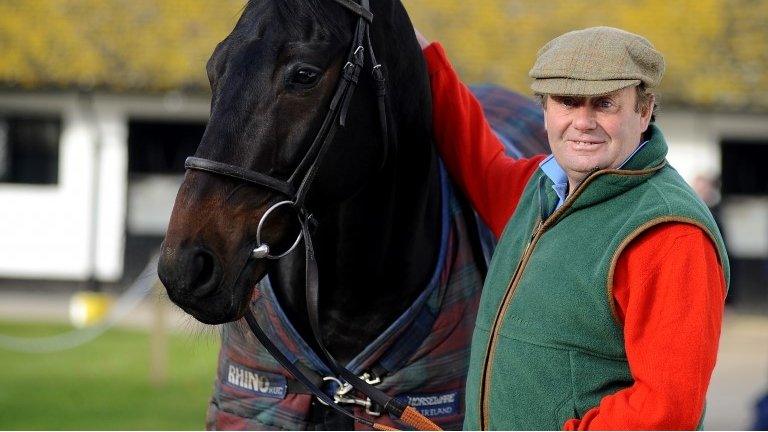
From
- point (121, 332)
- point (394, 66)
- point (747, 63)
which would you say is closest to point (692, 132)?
point (747, 63)

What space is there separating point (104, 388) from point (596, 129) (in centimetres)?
744

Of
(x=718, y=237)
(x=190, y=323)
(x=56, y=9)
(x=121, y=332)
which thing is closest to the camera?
(x=718, y=237)

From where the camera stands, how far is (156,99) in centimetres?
1650

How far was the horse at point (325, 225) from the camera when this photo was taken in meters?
2.70

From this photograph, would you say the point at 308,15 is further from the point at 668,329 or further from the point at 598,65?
the point at 668,329

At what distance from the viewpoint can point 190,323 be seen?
3.09 meters

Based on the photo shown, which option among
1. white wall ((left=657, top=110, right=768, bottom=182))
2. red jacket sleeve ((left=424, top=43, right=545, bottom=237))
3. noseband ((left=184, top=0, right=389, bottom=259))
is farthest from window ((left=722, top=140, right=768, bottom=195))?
noseband ((left=184, top=0, right=389, bottom=259))

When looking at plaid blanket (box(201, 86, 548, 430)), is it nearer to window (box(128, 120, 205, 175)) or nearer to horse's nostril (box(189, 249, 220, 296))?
horse's nostril (box(189, 249, 220, 296))

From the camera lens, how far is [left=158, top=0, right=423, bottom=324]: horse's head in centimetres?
261

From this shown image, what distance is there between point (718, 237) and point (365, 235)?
3.92ft

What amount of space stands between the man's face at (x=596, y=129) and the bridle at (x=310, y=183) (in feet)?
2.04

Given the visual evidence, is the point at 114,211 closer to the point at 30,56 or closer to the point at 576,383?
the point at 30,56

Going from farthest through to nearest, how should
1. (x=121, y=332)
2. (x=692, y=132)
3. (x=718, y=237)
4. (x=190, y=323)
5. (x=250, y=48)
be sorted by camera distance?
(x=692, y=132), (x=121, y=332), (x=190, y=323), (x=250, y=48), (x=718, y=237)

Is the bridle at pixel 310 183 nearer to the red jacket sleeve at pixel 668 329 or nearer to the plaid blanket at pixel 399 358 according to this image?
the plaid blanket at pixel 399 358
